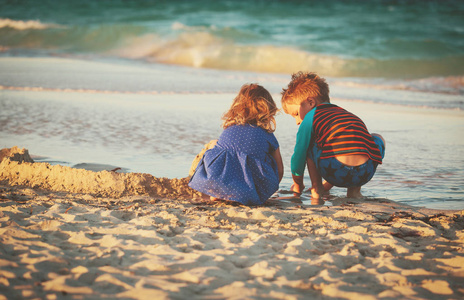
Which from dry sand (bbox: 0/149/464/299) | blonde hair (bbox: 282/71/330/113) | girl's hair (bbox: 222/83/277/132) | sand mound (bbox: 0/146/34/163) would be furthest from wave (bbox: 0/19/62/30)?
girl's hair (bbox: 222/83/277/132)

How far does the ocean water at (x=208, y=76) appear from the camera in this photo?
187 inches

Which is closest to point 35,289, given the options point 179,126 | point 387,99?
point 179,126

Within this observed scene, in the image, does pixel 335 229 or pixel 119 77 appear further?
pixel 119 77

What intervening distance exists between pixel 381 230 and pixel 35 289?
1.87 meters

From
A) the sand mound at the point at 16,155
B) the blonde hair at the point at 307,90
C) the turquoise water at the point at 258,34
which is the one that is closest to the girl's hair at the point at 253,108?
the blonde hair at the point at 307,90

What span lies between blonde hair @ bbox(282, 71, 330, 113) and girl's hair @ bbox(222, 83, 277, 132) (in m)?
0.38

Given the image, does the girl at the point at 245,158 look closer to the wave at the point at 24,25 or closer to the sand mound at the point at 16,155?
the sand mound at the point at 16,155

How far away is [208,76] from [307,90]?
7.14 metres

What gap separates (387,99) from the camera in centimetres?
834

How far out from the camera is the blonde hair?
3771mm

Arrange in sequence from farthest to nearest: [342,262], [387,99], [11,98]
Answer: [387,99] → [11,98] → [342,262]

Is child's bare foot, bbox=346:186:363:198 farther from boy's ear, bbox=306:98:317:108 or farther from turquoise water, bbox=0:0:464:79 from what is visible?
turquoise water, bbox=0:0:464:79

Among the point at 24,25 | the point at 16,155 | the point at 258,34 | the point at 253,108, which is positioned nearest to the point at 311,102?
the point at 253,108

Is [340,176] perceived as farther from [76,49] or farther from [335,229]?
[76,49]
